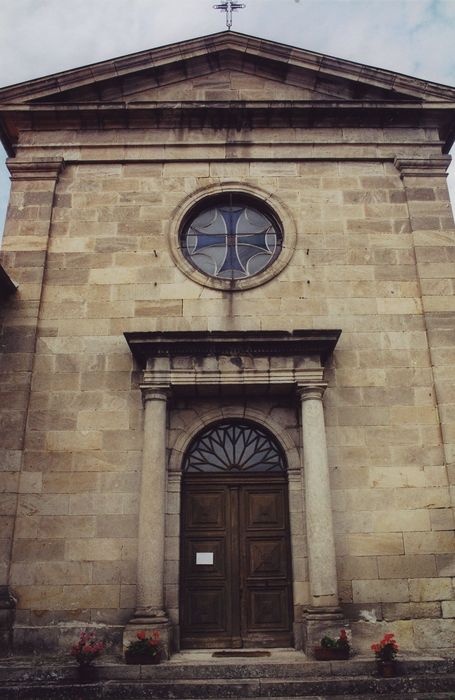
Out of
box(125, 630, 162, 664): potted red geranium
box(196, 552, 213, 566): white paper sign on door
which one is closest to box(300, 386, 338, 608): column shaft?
box(196, 552, 213, 566): white paper sign on door

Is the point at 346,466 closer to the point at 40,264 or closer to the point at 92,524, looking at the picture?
the point at 92,524

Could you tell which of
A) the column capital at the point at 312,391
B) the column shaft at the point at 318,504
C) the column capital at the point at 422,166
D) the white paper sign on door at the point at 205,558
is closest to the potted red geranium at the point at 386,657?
the column shaft at the point at 318,504

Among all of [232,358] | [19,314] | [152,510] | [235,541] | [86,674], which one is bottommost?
[86,674]

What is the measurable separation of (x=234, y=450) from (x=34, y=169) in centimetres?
599

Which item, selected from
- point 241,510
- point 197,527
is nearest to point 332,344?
point 241,510

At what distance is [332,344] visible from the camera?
28.7 feet

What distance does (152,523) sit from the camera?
8047 millimetres

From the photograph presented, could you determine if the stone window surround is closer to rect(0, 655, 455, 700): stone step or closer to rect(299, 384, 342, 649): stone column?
rect(299, 384, 342, 649): stone column

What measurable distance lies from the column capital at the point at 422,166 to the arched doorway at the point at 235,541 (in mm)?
5245

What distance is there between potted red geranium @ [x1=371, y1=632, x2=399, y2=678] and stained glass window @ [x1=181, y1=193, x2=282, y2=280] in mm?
5632

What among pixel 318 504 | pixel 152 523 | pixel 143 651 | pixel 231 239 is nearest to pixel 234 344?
pixel 231 239

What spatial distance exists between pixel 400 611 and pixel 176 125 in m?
8.68

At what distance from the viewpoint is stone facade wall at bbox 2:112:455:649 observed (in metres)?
8.28

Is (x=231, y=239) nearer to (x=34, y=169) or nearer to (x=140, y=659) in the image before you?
(x=34, y=169)
